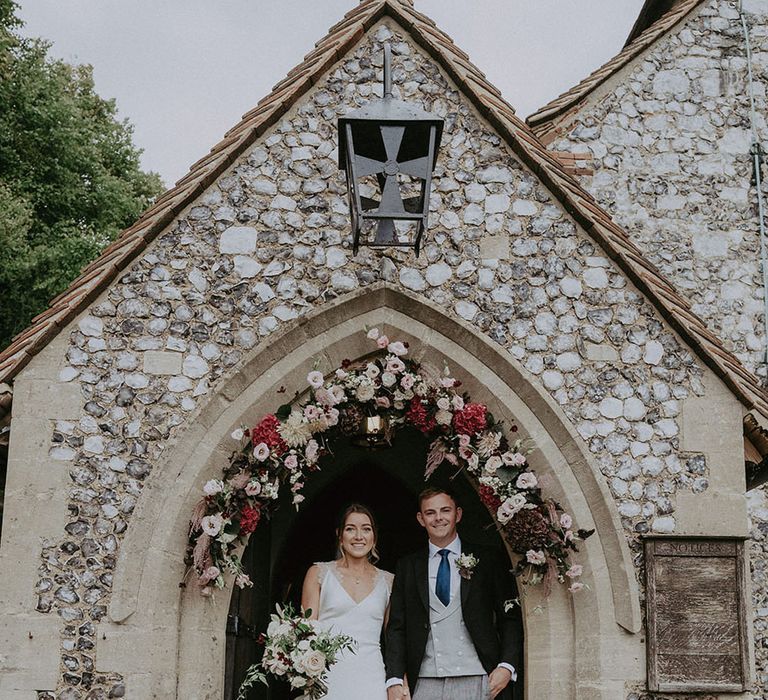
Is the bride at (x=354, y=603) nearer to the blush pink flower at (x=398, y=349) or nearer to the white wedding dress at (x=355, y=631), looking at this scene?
the white wedding dress at (x=355, y=631)

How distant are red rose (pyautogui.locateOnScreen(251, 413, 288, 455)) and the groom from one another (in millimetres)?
897

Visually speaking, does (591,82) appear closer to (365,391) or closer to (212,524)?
(365,391)

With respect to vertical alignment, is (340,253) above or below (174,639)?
above

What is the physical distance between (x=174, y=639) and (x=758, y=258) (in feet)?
20.0

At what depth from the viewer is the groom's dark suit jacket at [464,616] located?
20.1ft

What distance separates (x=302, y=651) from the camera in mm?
5836

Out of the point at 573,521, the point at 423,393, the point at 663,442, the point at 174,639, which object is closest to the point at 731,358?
the point at 663,442

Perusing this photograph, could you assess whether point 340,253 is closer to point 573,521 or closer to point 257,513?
point 257,513

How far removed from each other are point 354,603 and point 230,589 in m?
0.73

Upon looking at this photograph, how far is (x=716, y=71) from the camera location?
32.1 feet

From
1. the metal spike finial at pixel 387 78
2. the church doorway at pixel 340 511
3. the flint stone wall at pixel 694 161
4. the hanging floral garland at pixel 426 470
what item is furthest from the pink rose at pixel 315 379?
the flint stone wall at pixel 694 161

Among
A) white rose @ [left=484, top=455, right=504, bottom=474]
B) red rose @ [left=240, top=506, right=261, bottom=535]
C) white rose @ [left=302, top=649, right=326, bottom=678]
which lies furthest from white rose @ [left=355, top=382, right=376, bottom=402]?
white rose @ [left=302, top=649, right=326, bottom=678]

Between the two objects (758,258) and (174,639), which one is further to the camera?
(758,258)

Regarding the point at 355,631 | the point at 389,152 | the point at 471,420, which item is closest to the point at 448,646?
the point at 355,631
